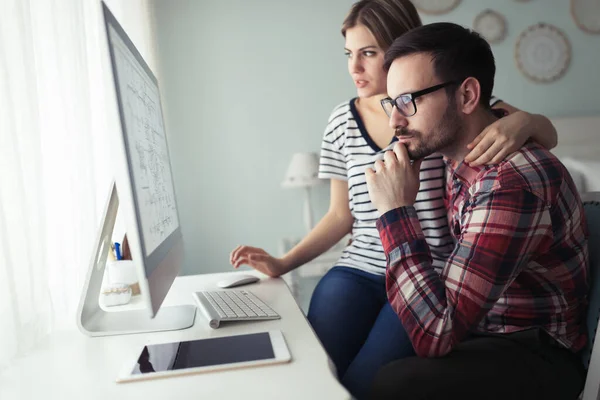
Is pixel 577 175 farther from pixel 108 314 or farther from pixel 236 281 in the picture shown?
pixel 108 314

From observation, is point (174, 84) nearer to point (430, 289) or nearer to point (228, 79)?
point (228, 79)

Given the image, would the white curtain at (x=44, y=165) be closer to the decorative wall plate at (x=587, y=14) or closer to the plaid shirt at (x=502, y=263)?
the plaid shirt at (x=502, y=263)

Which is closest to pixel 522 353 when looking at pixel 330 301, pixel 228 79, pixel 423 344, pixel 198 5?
pixel 423 344

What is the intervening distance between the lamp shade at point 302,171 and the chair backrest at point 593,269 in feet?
6.41

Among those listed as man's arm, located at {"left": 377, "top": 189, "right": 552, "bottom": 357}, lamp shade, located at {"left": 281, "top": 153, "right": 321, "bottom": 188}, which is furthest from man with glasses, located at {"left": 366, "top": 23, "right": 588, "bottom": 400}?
lamp shade, located at {"left": 281, "top": 153, "right": 321, "bottom": 188}

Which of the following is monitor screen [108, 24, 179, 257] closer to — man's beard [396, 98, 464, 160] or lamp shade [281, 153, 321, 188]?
man's beard [396, 98, 464, 160]

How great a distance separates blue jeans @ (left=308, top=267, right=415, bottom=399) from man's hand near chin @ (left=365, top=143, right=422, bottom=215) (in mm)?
299

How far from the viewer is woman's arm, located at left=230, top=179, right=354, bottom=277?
→ 1345mm

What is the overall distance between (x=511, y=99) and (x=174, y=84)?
7.23 ft

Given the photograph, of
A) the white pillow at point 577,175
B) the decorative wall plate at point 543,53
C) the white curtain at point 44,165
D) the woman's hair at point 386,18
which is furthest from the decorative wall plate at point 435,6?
the white curtain at point 44,165

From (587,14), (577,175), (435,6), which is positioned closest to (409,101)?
(577,175)

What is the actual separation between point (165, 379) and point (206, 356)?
82 millimetres

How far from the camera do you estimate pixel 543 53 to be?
Result: 11.2ft

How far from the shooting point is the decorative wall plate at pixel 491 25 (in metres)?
3.38
